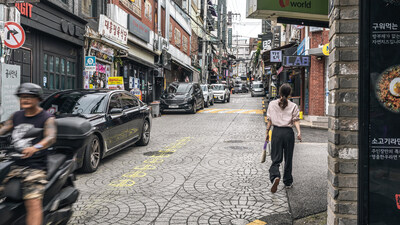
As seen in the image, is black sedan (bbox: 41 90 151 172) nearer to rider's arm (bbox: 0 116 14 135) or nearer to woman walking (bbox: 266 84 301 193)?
rider's arm (bbox: 0 116 14 135)

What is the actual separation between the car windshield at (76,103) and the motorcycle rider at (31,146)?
3802mm

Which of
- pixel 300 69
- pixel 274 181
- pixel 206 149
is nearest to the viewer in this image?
pixel 274 181

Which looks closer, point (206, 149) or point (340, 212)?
point (340, 212)

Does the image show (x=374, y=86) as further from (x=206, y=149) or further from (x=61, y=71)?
(x=61, y=71)

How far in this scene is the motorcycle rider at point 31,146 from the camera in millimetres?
3156

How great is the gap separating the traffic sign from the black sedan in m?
1.63

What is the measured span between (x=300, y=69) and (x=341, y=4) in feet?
54.8

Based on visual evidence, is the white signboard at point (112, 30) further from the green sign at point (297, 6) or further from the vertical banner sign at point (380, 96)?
the vertical banner sign at point (380, 96)

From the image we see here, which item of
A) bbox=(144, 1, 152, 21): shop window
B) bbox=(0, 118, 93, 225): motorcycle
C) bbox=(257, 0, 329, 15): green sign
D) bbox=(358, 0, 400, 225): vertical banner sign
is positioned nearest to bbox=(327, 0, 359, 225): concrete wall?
bbox=(358, 0, 400, 225): vertical banner sign

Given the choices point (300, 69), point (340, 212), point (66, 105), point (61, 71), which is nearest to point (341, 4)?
point (340, 212)

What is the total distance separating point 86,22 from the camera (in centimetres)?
1548

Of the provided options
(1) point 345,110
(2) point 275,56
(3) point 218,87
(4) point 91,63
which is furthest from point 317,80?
(3) point 218,87

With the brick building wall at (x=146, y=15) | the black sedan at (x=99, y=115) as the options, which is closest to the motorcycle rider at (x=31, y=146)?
the black sedan at (x=99, y=115)

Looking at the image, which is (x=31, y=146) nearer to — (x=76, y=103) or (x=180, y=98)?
(x=76, y=103)
